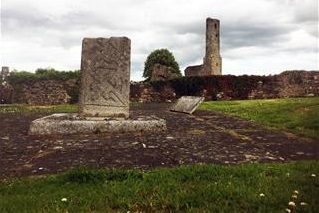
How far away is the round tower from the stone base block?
37.9 m

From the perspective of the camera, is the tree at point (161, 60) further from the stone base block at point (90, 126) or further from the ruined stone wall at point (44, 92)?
the stone base block at point (90, 126)

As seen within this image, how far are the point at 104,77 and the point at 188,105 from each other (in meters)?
4.88

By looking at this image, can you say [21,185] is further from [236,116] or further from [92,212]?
[236,116]

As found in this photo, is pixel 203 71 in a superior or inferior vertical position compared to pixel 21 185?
superior

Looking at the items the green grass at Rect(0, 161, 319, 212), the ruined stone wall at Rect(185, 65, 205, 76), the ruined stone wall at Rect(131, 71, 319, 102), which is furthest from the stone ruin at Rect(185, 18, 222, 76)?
the green grass at Rect(0, 161, 319, 212)

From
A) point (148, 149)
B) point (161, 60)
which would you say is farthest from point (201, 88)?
point (161, 60)

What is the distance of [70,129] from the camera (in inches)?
369

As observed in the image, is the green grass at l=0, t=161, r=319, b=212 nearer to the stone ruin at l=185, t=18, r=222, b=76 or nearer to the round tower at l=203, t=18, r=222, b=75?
the stone ruin at l=185, t=18, r=222, b=76

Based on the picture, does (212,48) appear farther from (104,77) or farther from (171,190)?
(171,190)

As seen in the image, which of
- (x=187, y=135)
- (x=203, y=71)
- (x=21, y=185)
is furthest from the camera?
(x=203, y=71)

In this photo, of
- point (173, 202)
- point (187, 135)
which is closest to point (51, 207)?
point (173, 202)

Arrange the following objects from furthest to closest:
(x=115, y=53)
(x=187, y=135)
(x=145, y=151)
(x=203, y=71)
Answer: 1. (x=203, y=71)
2. (x=115, y=53)
3. (x=187, y=135)
4. (x=145, y=151)

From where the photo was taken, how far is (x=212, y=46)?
4775 centimetres

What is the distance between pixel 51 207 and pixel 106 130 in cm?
501
